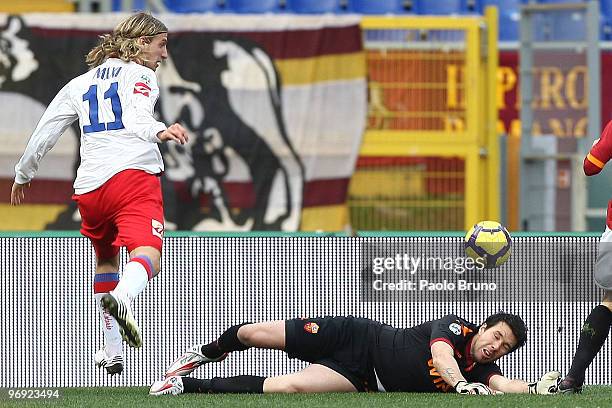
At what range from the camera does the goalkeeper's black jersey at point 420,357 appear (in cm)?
621

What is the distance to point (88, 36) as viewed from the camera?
11234mm

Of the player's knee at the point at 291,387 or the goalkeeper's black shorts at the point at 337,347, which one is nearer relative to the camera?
the player's knee at the point at 291,387

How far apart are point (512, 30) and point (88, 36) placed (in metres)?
5.82

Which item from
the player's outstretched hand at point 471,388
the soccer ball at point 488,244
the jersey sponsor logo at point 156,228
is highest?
the jersey sponsor logo at point 156,228

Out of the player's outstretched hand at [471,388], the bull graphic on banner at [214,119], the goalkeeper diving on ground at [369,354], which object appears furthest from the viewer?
the bull graphic on banner at [214,119]

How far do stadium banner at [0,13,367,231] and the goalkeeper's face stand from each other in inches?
195

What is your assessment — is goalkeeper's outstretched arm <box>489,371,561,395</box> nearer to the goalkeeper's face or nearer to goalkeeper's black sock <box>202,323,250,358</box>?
the goalkeeper's face

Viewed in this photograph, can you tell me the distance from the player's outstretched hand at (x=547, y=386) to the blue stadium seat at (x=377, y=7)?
9133mm

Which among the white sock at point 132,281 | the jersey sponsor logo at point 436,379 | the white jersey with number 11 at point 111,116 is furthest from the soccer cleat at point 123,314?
the jersey sponsor logo at point 436,379

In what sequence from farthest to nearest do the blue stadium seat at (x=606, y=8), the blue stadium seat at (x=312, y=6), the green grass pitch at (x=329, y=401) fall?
the blue stadium seat at (x=606, y=8), the blue stadium seat at (x=312, y=6), the green grass pitch at (x=329, y=401)

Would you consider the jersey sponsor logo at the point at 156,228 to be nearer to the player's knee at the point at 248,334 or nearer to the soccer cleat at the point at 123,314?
the soccer cleat at the point at 123,314

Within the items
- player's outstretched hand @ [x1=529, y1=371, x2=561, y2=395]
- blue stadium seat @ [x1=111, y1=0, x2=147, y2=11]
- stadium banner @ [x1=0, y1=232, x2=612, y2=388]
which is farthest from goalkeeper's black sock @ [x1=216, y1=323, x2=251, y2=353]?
blue stadium seat @ [x1=111, y1=0, x2=147, y2=11]

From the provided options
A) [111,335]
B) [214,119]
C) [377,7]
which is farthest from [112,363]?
[377,7]

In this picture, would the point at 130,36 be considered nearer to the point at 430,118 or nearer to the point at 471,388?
the point at 471,388
